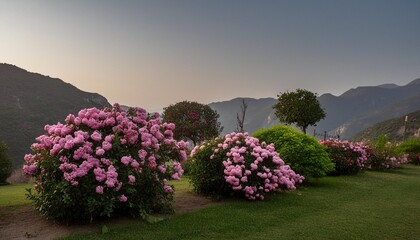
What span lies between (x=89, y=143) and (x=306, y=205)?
18.3 ft

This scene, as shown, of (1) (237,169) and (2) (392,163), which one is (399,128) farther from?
(1) (237,169)

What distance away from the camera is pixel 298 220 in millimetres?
7824

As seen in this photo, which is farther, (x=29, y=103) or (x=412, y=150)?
(x=29, y=103)

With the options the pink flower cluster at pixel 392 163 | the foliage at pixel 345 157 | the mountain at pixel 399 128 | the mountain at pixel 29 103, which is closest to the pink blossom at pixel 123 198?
the foliage at pixel 345 157

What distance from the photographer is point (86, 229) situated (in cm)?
666

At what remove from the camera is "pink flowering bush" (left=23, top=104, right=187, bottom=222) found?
6629mm

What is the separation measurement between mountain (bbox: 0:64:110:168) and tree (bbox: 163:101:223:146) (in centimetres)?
2222

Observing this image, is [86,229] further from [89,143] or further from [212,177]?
[212,177]

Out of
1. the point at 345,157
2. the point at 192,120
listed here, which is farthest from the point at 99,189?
the point at 192,120

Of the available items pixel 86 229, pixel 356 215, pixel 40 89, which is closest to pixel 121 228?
pixel 86 229

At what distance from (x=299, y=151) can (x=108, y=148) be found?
8000mm

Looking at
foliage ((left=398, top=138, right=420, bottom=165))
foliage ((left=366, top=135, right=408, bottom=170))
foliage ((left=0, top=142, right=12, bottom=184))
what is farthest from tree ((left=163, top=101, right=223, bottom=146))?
foliage ((left=0, top=142, right=12, bottom=184))

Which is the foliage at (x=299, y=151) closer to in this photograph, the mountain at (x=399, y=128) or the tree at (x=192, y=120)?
the tree at (x=192, y=120)

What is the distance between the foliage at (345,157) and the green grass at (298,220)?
5562 mm
